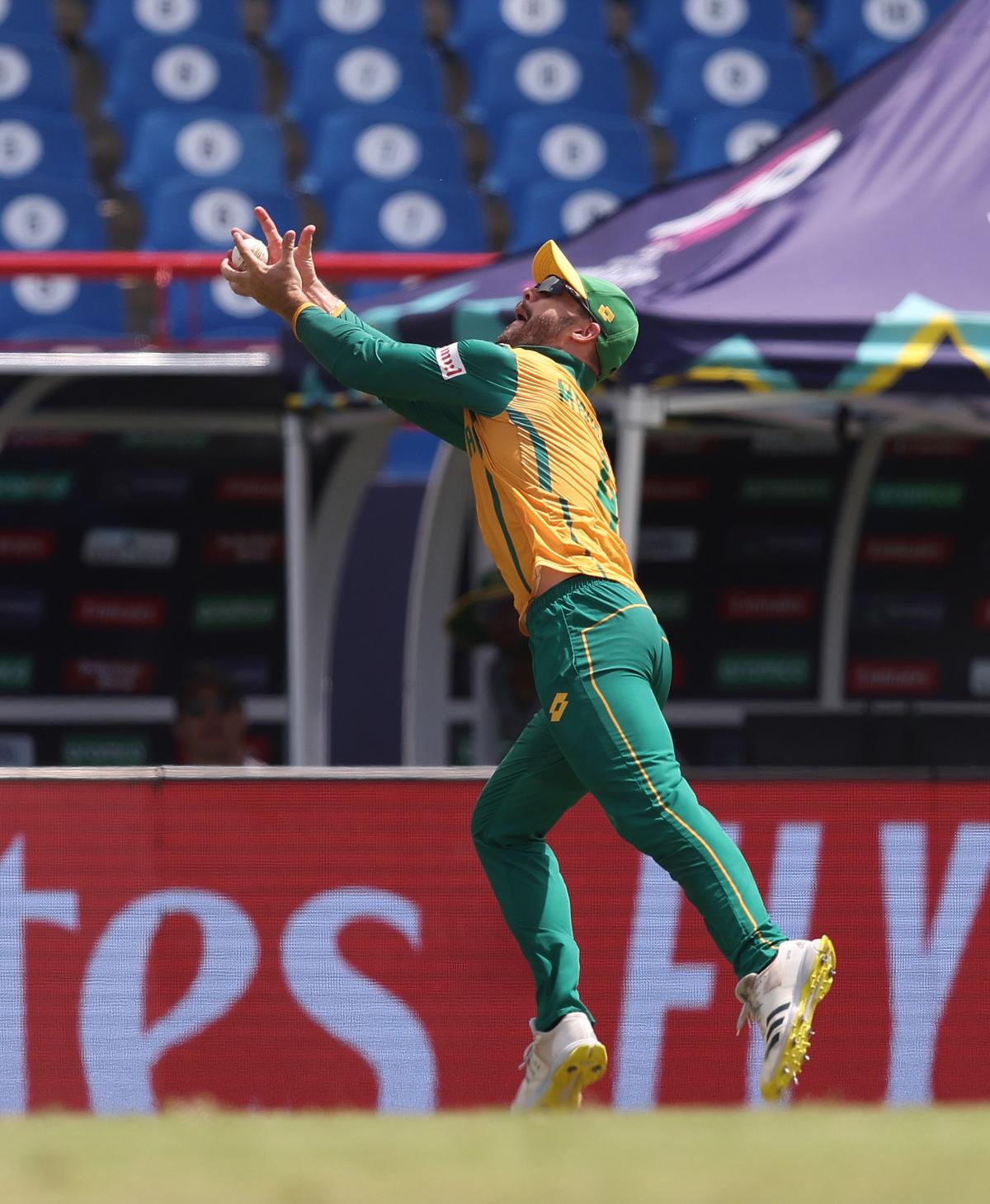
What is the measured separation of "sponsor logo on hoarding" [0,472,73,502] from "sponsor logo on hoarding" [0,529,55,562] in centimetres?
17

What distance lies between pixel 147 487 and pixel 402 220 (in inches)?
187

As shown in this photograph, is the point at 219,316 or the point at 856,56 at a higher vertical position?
the point at 856,56

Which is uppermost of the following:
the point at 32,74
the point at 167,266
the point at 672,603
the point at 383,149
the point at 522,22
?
the point at 522,22

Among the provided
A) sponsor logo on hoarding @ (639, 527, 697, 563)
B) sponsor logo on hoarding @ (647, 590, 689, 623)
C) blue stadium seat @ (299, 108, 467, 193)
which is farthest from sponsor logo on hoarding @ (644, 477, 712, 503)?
blue stadium seat @ (299, 108, 467, 193)

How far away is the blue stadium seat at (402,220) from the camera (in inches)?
530

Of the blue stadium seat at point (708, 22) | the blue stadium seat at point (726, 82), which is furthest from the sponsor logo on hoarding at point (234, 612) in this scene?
the blue stadium seat at point (708, 22)

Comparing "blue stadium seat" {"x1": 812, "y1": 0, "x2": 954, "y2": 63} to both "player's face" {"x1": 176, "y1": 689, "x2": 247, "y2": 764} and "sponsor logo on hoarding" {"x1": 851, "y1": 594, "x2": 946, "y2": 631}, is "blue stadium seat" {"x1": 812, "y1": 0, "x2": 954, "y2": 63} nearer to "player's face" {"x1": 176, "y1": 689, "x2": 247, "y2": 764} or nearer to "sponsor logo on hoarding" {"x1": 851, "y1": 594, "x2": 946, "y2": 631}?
"sponsor logo on hoarding" {"x1": 851, "y1": 594, "x2": 946, "y2": 631}

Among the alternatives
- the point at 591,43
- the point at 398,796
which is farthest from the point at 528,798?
the point at 591,43

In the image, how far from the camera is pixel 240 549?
955 centimetres

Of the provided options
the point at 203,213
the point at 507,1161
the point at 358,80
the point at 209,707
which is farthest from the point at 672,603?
the point at 507,1161

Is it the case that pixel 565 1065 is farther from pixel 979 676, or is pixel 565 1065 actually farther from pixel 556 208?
pixel 556 208

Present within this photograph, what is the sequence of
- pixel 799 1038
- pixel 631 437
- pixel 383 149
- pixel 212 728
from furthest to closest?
pixel 383 149 → pixel 212 728 → pixel 631 437 → pixel 799 1038

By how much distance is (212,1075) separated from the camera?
16.7 ft

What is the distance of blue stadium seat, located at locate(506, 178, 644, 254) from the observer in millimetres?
13666
